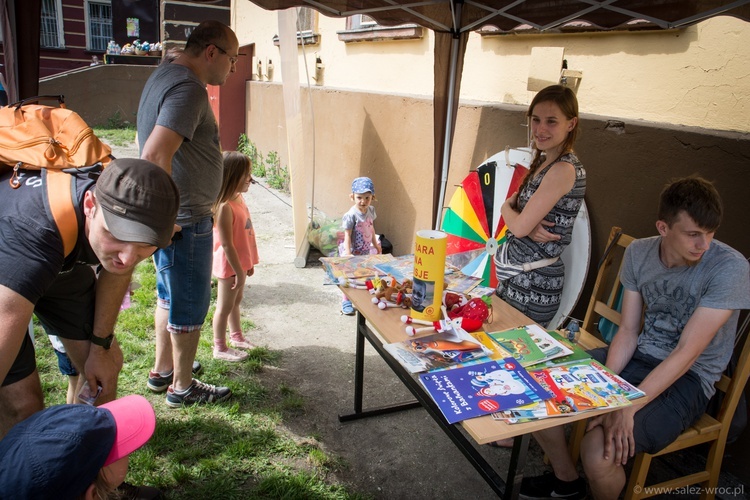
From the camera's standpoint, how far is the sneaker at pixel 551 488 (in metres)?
2.17

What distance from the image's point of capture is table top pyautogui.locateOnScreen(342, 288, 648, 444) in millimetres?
1379

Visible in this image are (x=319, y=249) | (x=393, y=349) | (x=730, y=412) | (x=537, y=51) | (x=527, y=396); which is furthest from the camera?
(x=319, y=249)

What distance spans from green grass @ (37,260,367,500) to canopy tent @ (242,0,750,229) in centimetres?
169

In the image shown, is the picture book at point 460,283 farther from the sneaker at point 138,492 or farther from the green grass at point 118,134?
the green grass at point 118,134

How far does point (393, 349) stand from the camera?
1.72m

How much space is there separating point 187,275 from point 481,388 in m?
1.54

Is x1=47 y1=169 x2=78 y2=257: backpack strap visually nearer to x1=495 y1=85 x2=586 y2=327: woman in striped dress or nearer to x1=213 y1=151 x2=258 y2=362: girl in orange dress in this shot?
x1=213 y1=151 x2=258 y2=362: girl in orange dress

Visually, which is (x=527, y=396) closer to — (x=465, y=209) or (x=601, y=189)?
(x=601, y=189)

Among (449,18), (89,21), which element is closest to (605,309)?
(449,18)

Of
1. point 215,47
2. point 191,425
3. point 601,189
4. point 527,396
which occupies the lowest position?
point 191,425

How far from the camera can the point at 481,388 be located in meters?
1.55

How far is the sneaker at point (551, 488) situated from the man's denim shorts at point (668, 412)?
395 mm

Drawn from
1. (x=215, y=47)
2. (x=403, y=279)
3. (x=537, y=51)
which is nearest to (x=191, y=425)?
(x=403, y=279)

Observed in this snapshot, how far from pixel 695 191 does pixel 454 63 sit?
78.1 inches
